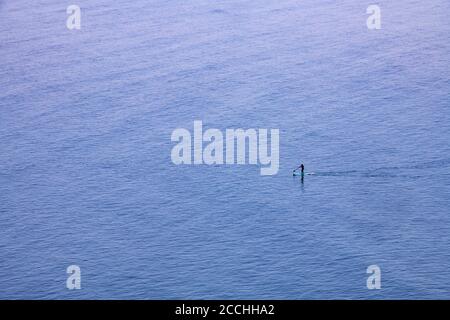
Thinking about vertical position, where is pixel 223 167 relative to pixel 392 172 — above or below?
above

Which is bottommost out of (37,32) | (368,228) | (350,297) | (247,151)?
(350,297)

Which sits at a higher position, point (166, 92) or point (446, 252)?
point (166, 92)

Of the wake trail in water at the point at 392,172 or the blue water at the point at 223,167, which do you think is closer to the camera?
the blue water at the point at 223,167

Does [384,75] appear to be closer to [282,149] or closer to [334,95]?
[334,95]

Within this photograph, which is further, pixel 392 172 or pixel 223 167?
pixel 223 167

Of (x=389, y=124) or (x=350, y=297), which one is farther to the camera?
(x=389, y=124)

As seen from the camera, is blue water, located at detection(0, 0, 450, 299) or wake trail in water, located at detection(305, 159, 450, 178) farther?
wake trail in water, located at detection(305, 159, 450, 178)

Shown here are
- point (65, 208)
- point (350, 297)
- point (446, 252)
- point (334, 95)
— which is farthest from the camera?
point (334, 95)

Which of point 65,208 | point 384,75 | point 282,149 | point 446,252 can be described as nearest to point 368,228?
point 446,252
